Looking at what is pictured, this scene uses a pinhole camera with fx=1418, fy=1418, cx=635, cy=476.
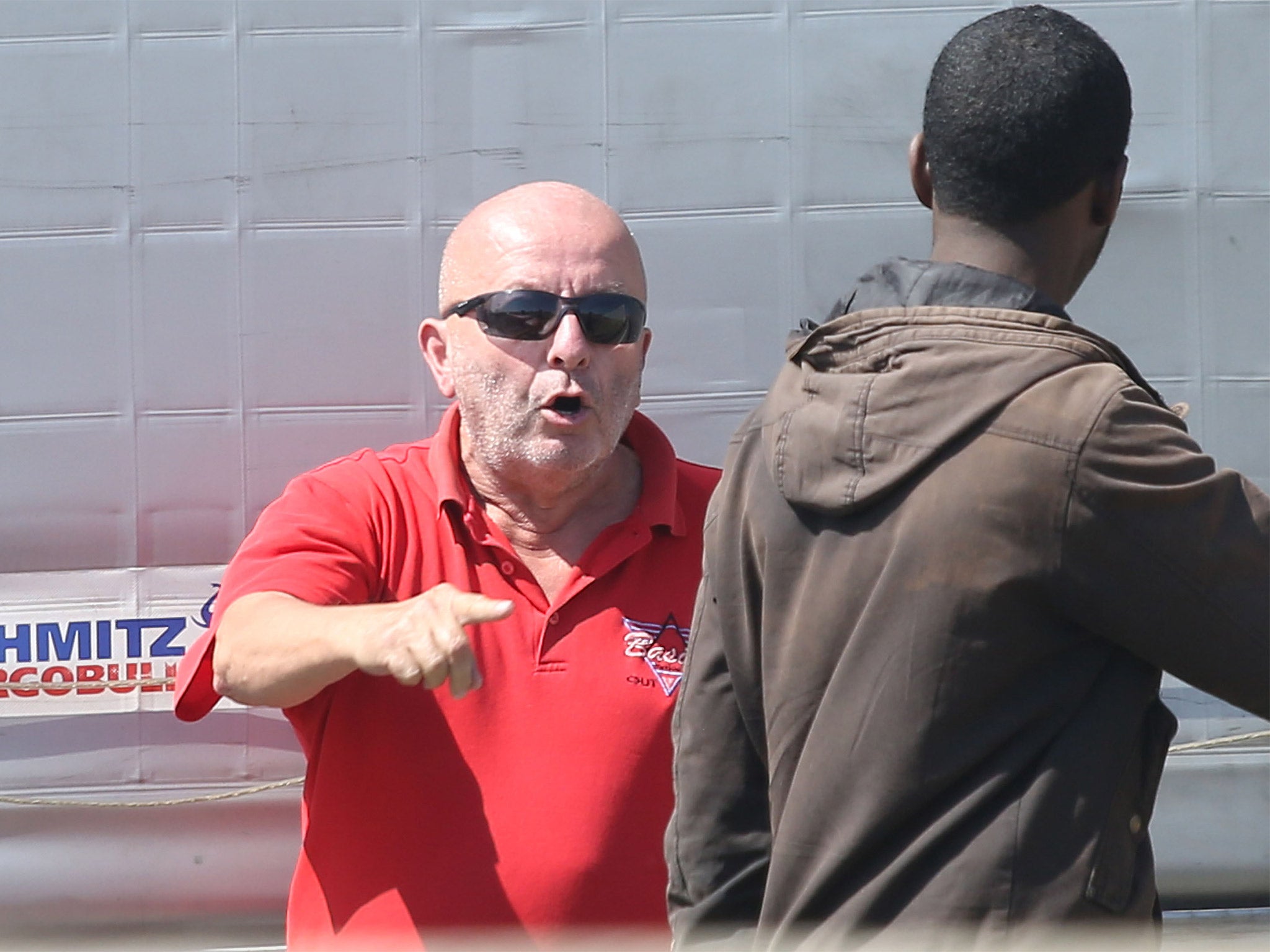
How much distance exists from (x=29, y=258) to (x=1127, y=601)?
7.43 ft

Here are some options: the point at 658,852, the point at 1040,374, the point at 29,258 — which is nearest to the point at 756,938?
the point at 1040,374

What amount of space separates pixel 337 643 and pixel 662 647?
2.03 ft

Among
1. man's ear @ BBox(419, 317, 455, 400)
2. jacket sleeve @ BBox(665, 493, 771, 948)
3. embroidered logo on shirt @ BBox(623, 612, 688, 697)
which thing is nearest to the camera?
jacket sleeve @ BBox(665, 493, 771, 948)

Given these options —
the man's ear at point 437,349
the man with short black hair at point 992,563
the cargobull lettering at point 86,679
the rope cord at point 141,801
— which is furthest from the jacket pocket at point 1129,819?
the cargobull lettering at point 86,679

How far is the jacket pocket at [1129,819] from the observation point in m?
1.22

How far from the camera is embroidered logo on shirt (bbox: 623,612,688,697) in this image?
2.27 metres

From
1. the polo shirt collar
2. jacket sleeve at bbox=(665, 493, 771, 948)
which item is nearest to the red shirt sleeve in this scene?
the polo shirt collar

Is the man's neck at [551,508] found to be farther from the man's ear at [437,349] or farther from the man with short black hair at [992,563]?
the man with short black hair at [992,563]

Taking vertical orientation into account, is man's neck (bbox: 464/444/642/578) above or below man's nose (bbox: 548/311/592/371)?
below

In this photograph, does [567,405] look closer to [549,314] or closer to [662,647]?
[549,314]

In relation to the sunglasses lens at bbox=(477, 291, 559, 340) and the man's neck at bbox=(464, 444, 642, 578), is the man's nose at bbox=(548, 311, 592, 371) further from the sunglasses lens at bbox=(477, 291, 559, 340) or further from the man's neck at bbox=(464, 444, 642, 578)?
the man's neck at bbox=(464, 444, 642, 578)

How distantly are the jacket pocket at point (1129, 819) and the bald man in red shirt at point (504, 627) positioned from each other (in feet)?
3.50

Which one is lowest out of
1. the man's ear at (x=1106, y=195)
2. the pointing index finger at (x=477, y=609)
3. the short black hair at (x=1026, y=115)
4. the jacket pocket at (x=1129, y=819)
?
the jacket pocket at (x=1129, y=819)

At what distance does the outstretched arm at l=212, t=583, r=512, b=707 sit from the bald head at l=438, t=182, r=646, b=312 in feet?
2.30
